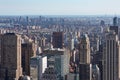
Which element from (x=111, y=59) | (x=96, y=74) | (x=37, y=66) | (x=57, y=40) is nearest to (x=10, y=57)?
(x=37, y=66)

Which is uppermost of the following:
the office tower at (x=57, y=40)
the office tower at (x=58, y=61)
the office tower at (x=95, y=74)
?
the office tower at (x=57, y=40)

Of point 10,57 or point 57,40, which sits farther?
point 57,40

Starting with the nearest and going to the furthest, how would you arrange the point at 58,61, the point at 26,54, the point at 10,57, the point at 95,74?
the point at 95,74, the point at 58,61, the point at 10,57, the point at 26,54

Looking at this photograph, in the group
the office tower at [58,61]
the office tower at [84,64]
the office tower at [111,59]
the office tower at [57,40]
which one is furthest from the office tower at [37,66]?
the office tower at [57,40]

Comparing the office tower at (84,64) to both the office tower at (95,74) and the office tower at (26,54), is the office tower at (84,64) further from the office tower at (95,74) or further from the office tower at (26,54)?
the office tower at (26,54)

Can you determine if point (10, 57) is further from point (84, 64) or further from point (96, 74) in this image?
point (96, 74)

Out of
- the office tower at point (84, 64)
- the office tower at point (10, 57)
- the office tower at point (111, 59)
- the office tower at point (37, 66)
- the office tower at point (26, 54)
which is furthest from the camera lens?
the office tower at point (26, 54)

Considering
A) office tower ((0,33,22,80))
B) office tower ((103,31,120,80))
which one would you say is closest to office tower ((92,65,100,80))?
office tower ((103,31,120,80))
